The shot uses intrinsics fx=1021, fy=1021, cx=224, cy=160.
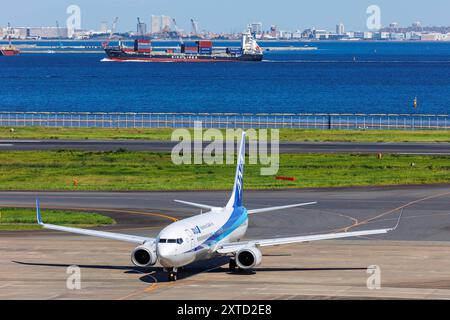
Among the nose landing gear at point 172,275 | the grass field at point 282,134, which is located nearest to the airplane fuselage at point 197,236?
the nose landing gear at point 172,275

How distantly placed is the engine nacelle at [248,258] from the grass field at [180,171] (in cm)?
4263

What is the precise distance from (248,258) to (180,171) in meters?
55.3

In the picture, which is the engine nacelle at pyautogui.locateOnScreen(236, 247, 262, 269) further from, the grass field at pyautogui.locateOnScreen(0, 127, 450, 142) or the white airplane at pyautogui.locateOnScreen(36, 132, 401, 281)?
the grass field at pyautogui.locateOnScreen(0, 127, 450, 142)

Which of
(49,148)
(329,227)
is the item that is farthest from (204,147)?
(329,227)

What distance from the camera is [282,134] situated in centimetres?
16212

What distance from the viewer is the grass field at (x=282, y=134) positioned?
156 m

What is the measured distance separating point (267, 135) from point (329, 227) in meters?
79.6

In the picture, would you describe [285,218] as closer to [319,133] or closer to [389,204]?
[389,204]

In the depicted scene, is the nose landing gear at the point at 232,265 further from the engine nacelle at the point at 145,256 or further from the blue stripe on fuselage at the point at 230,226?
the engine nacelle at the point at 145,256

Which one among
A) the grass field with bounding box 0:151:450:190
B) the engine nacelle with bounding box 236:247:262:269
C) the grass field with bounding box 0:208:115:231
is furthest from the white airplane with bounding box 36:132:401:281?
the grass field with bounding box 0:151:450:190

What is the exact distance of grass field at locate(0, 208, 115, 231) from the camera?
81.4 m
